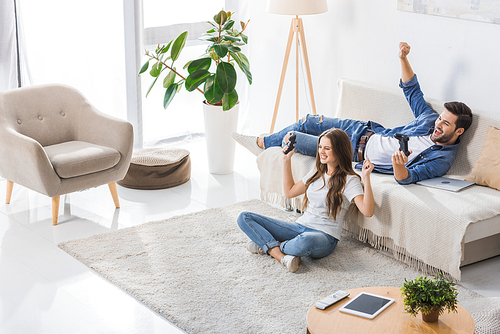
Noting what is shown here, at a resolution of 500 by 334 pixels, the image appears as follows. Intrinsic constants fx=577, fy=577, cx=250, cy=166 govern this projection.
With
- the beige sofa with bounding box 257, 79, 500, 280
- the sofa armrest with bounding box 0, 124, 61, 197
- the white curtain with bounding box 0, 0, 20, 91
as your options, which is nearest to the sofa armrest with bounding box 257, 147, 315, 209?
the beige sofa with bounding box 257, 79, 500, 280

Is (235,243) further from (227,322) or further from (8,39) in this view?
(8,39)

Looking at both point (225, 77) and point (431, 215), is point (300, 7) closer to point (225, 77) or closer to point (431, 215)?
point (225, 77)

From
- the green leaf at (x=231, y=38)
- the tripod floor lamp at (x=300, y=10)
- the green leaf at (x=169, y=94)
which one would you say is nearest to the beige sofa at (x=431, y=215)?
the tripod floor lamp at (x=300, y=10)

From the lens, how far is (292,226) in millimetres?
3033

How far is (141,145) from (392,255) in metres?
2.79

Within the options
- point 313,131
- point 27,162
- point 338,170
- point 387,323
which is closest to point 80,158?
point 27,162

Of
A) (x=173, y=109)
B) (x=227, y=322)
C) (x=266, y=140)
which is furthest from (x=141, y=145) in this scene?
(x=227, y=322)

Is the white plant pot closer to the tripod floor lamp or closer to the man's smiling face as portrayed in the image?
the tripod floor lamp

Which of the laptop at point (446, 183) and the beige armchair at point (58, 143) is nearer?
the laptop at point (446, 183)

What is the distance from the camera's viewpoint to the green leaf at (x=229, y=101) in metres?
4.24

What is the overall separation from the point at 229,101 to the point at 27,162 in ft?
4.97

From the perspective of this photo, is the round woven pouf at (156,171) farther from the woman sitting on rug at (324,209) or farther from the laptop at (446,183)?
the laptop at (446,183)

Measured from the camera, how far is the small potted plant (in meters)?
1.86

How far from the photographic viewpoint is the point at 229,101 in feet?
13.9
